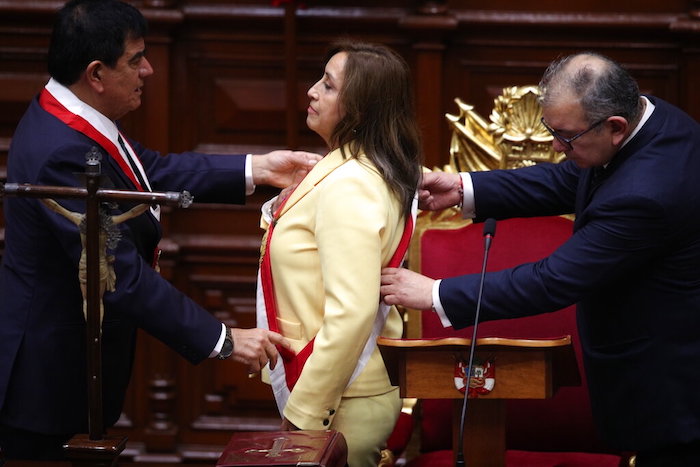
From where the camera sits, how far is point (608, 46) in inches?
151

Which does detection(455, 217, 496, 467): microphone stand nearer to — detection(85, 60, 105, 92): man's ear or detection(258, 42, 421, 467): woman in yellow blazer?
detection(258, 42, 421, 467): woman in yellow blazer

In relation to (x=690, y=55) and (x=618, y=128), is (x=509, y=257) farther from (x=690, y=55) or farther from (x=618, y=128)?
(x=690, y=55)

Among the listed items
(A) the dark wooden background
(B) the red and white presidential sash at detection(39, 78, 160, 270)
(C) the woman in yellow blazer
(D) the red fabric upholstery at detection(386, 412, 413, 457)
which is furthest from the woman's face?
(A) the dark wooden background

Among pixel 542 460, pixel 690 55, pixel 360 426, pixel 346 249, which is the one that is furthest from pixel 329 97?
pixel 690 55

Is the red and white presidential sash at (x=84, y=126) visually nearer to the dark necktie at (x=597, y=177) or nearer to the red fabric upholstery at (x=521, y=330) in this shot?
the red fabric upholstery at (x=521, y=330)

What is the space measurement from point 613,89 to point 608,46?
1.37m

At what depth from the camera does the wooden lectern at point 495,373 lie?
2475mm

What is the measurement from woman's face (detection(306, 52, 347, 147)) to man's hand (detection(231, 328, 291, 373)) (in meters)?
0.50

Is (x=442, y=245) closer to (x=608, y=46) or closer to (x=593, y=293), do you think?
(x=593, y=293)

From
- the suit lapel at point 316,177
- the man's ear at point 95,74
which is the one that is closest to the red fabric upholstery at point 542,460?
the suit lapel at point 316,177

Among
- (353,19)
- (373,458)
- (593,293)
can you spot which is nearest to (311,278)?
(373,458)

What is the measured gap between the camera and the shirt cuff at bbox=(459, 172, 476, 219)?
10.1ft

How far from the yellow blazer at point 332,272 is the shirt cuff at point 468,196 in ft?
1.40

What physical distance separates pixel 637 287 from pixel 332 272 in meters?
0.68
